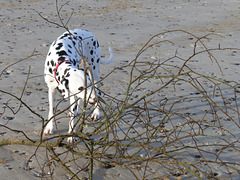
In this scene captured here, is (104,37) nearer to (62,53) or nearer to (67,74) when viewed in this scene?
(62,53)

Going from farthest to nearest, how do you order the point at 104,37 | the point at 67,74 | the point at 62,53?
1. the point at 104,37
2. the point at 62,53
3. the point at 67,74

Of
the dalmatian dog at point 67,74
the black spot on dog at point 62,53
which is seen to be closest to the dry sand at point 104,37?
the dalmatian dog at point 67,74

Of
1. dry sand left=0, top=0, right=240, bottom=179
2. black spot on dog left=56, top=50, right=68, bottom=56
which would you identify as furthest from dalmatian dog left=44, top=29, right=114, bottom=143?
dry sand left=0, top=0, right=240, bottom=179

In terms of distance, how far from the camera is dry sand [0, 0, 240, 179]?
484 cm

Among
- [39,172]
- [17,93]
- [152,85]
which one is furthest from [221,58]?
[39,172]

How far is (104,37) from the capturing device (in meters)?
10.6

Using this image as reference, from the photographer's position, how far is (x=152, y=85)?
7414 millimetres

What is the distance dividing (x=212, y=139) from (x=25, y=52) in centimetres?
543

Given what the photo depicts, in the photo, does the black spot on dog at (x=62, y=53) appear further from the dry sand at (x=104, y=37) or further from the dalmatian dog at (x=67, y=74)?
the dry sand at (x=104, y=37)

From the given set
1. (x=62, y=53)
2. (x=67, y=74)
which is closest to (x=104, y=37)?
(x=62, y=53)

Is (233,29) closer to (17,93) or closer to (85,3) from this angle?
(85,3)

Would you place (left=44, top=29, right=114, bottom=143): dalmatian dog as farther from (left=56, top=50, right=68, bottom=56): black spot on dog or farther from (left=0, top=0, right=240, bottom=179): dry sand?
(left=0, top=0, right=240, bottom=179): dry sand

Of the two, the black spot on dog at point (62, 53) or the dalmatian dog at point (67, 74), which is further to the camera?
the black spot on dog at point (62, 53)

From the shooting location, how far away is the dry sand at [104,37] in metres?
4.84
